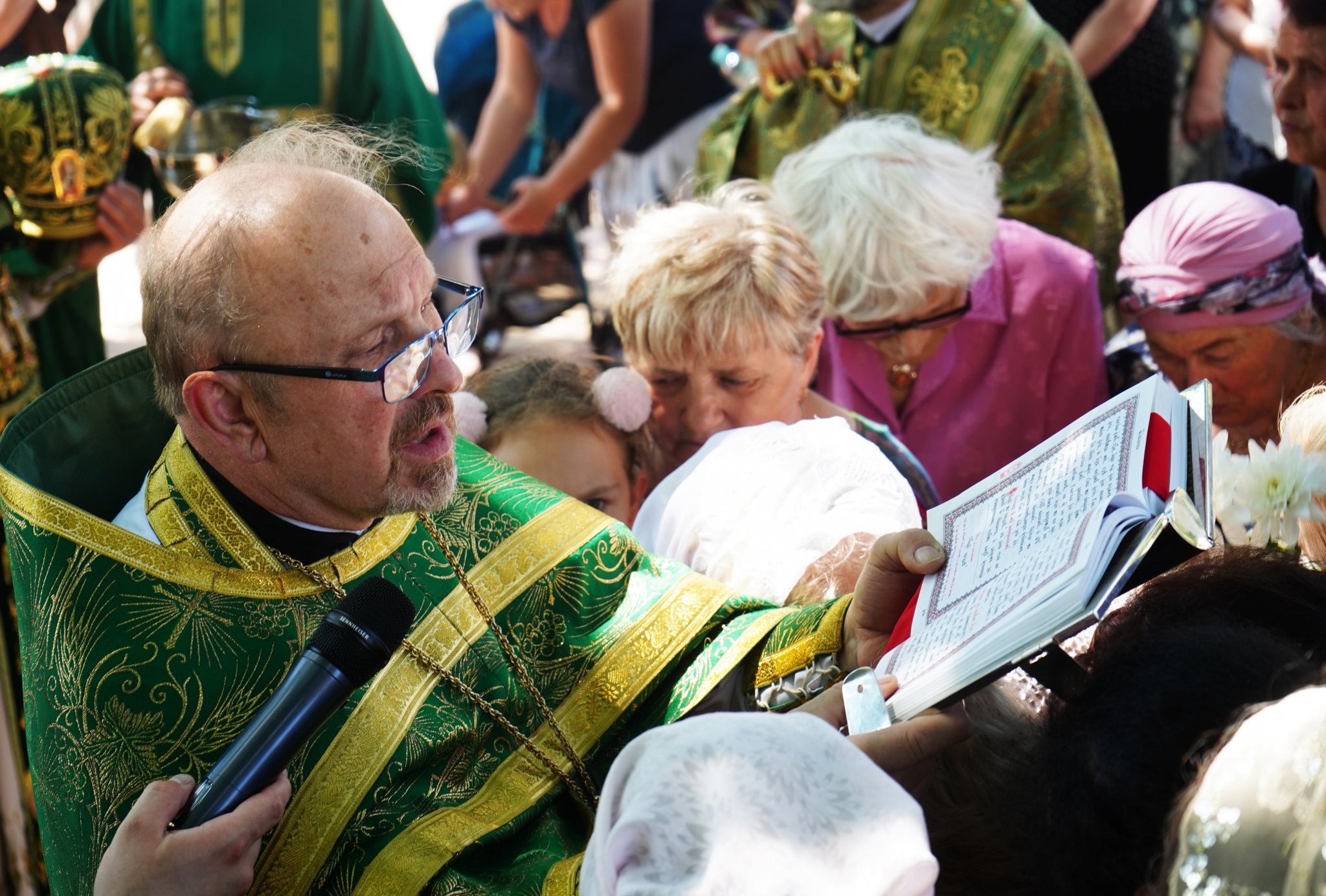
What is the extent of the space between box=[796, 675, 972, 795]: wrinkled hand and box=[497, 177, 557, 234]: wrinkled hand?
4556 mm

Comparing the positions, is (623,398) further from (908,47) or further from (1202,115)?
(1202,115)

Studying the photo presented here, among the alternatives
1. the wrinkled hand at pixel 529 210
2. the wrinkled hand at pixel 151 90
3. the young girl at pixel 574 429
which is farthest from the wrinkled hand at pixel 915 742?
the wrinkled hand at pixel 529 210

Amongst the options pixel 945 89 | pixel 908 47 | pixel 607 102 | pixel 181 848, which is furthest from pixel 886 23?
pixel 181 848

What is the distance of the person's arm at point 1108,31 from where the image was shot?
15.0 feet

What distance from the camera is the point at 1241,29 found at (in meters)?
4.90

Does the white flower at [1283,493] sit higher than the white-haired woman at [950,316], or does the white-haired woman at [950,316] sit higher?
the white flower at [1283,493]

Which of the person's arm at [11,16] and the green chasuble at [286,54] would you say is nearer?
the person's arm at [11,16]

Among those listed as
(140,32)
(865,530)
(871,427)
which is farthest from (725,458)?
(140,32)

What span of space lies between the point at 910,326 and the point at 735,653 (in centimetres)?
143

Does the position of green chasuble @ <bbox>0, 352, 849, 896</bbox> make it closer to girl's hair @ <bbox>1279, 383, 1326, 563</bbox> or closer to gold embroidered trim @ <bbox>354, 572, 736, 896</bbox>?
gold embroidered trim @ <bbox>354, 572, 736, 896</bbox>

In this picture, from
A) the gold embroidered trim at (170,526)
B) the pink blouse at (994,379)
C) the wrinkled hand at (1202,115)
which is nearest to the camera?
the gold embroidered trim at (170,526)

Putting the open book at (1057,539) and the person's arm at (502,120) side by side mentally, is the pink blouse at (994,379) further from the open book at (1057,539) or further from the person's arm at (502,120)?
the person's arm at (502,120)

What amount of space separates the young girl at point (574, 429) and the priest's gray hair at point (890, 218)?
0.65 m

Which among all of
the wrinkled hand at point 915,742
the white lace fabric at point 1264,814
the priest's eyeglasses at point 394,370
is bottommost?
the wrinkled hand at point 915,742
